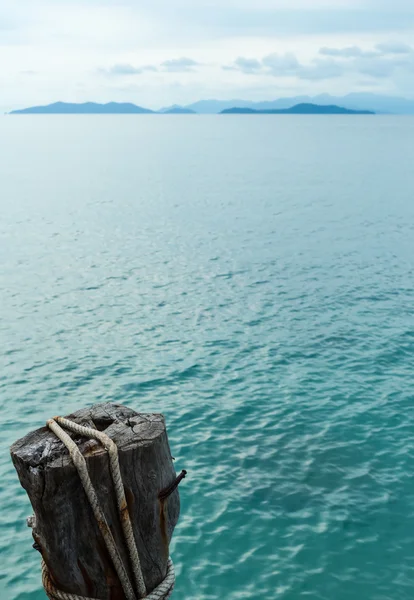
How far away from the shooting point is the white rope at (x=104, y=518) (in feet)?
18.6

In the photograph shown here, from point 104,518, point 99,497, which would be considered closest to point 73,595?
point 104,518

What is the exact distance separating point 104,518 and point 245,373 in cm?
1666

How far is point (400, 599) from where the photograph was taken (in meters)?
12.5

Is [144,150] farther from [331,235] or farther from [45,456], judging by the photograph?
[45,456]

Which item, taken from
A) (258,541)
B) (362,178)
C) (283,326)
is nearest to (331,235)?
(283,326)

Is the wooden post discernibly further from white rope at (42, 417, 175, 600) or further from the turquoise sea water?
the turquoise sea water

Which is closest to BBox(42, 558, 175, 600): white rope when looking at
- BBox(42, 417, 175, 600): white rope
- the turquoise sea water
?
BBox(42, 417, 175, 600): white rope

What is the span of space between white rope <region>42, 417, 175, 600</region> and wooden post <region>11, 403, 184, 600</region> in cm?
7

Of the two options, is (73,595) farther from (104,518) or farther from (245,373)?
(245,373)

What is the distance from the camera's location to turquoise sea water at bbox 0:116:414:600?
13.7 metres

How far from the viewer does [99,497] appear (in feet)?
19.0

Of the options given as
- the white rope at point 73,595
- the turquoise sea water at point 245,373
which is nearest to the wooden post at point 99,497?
the white rope at point 73,595

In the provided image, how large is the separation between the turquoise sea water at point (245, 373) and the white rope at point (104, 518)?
6.88m

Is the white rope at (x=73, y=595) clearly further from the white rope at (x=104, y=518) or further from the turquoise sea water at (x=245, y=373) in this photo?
the turquoise sea water at (x=245, y=373)
